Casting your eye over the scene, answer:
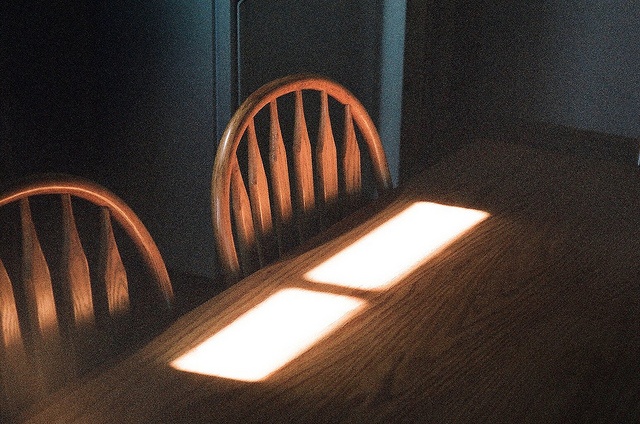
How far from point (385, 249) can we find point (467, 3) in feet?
7.80

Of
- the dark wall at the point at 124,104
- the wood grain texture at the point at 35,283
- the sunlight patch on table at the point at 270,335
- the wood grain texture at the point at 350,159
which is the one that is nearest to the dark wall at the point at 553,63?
the dark wall at the point at 124,104

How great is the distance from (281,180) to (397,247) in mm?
270

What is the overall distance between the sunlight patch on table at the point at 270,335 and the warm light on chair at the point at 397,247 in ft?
0.19

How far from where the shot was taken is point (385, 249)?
1.21 metres

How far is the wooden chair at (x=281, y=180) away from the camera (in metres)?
1.29

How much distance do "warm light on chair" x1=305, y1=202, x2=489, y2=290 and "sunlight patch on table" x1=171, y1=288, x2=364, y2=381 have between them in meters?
0.06

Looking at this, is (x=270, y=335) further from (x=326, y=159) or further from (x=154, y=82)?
(x=154, y=82)

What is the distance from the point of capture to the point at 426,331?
3.27ft

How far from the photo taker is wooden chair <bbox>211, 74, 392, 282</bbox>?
129 centimetres

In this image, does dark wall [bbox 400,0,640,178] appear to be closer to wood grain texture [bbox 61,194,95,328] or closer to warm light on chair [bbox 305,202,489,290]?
warm light on chair [bbox 305,202,489,290]

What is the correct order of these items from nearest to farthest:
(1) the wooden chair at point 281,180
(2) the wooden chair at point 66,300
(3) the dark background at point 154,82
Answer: (2) the wooden chair at point 66,300 < (1) the wooden chair at point 281,180 < (3) the dark background at point 154,82

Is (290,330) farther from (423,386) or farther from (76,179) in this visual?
(76,179)

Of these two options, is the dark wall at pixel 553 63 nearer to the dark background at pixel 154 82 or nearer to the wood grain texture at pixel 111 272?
the dark background at pixel 154 82

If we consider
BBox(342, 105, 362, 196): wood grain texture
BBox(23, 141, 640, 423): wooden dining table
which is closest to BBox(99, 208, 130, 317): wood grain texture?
BBox(23, 141, 640, 423): wooden dining table
